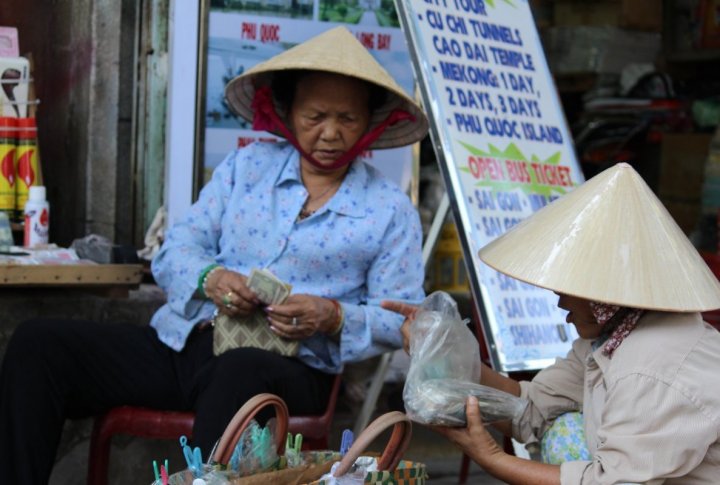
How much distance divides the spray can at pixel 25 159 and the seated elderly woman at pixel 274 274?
69 cm

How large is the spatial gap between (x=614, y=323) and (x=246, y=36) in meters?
2.17

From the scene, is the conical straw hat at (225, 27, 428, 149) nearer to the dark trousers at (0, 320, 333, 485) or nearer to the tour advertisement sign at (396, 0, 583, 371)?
the tour advertisement sign at (396, 0, 583, 371)

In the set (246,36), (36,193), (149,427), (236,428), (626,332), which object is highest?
(246,36)

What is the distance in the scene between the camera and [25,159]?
12.8 ft

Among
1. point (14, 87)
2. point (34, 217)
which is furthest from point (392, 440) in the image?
point (14, 87)

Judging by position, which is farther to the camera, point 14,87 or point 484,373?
point 14,87

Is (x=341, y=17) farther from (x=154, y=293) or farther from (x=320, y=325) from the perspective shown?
(x=320, y=325)

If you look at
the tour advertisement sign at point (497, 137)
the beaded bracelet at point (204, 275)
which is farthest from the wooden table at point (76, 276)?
the tour advertisement sign at point (497, 137)

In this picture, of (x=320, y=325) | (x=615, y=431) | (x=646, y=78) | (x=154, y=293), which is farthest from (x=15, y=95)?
(x=646, y=78)

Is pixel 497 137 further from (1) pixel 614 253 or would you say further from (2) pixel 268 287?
(1) pixel 614 253

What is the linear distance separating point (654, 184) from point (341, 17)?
10.4 ft

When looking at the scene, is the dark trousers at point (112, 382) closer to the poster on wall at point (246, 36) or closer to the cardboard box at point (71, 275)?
the cardboard box at point (71, 275)

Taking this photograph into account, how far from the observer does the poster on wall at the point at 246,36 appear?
13.8 ft

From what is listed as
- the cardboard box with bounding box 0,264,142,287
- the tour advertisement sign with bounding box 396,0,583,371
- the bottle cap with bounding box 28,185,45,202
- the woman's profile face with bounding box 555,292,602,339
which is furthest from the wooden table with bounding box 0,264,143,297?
the woman's profile face with bounding box 555,292,602,339
